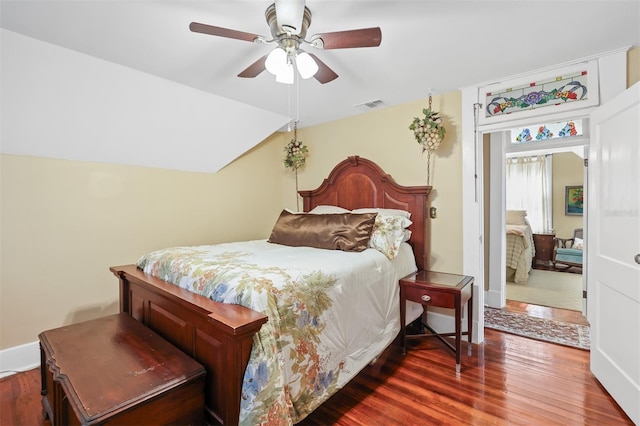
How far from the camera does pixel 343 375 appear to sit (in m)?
1.87

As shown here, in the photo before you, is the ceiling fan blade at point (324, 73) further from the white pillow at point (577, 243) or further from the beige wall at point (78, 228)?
the white pillow at point (577, 243)

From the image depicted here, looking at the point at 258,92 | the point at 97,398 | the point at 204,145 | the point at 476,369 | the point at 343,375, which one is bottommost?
the point at 476,369

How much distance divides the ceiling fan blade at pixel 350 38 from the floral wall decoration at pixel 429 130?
4.57ft

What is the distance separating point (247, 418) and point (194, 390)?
0.27 m

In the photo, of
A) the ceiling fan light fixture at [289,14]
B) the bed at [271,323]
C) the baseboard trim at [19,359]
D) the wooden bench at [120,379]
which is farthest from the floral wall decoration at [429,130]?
the baseboard trim at [19,359]

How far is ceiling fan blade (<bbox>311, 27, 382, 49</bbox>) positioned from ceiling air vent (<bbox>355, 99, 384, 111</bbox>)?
1.54 metres

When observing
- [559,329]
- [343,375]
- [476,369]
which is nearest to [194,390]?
[343,375]

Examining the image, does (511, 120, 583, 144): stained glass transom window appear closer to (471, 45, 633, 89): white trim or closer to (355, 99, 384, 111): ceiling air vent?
(471, 45, 633, 89): white trim

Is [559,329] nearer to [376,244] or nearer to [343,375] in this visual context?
[376,244]

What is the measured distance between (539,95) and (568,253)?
4.51 meters

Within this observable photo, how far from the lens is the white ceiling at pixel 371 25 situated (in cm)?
169

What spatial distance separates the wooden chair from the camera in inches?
214

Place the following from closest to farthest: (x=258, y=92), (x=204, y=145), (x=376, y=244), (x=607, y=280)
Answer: (x=607, y=280)
(x=376, y=244)
(x=258, y=92)
(x=204, y=145)

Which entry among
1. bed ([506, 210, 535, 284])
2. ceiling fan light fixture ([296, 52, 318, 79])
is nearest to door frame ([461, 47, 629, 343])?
ceiling fan light fixture ([296, 52, 318, 79])
